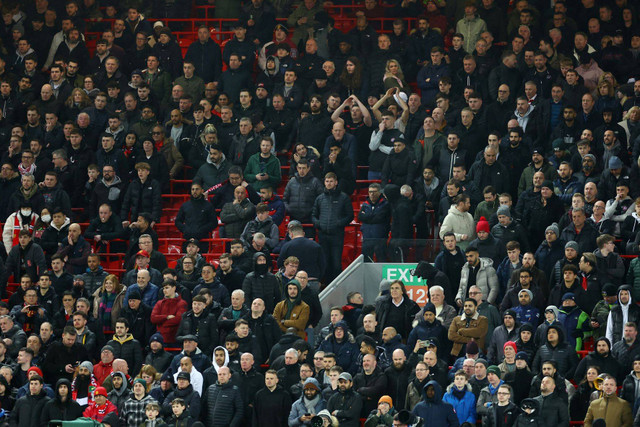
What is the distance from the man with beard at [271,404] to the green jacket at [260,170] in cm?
581

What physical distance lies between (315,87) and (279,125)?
3.33 ft

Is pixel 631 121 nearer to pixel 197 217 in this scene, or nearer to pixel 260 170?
pixel 260 170

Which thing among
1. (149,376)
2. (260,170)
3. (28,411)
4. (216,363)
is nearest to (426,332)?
(216,363)

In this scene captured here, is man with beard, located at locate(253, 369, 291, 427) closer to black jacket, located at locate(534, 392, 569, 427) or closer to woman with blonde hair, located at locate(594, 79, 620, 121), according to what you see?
black jacket, located at locate(534, 392, 569, 427)

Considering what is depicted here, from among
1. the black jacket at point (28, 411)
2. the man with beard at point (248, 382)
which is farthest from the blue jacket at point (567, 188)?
the black jacket at point (28, 411)

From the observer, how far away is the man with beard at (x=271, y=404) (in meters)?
17.9

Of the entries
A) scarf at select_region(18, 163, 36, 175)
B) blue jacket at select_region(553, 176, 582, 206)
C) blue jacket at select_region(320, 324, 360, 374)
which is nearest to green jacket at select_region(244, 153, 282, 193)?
scarf at select_region(18, 163, 36, 175)

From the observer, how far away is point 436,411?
17.4 meters

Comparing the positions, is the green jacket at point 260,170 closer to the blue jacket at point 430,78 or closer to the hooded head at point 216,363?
the blue jacket at point 430,78

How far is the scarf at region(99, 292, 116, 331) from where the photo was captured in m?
20.5

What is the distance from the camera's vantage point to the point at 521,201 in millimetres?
21406

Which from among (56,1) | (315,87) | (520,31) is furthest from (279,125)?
(56,1)

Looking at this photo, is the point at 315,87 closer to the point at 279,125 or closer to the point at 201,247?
the point at 279,125

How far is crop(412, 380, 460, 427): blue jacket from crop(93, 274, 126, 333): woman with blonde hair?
507 cm
